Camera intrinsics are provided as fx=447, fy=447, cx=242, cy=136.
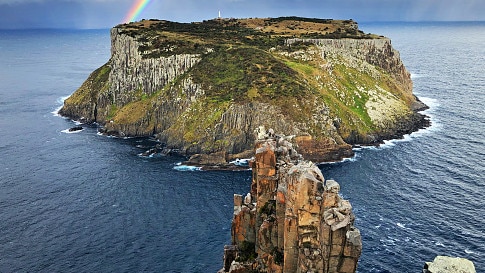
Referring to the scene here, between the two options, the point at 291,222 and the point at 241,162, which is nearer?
the point at 291,222

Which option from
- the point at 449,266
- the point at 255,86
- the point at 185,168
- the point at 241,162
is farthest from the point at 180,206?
the point at 449,266

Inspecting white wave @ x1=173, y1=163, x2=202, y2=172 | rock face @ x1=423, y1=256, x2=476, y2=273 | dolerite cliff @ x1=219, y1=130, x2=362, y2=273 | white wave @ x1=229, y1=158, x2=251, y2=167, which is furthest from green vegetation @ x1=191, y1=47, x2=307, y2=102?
rock face @ x1=423, y1=256, x2=476, y2=273

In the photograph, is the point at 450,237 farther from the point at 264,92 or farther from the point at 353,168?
the point at 264,92

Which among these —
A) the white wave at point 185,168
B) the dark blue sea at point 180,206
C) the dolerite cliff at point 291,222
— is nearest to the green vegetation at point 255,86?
the white wave at point 185,168

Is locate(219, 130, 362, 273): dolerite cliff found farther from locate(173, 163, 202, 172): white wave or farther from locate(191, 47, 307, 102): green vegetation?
locate(191, 47, 307, 102): green vegetation

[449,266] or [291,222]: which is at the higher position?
[291,222]

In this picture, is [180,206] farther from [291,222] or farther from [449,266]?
[449,266]
